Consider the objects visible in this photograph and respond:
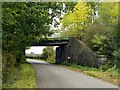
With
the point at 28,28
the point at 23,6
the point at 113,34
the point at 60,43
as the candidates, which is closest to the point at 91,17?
the point at 60,43

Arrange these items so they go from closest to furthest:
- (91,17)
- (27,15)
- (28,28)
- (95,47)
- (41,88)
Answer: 1. (41,88)
2. (27,15)
3. (28,28)
4. (95,47)
5. (91,17)

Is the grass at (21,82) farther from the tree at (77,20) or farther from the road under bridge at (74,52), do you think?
the tree at (77,20)

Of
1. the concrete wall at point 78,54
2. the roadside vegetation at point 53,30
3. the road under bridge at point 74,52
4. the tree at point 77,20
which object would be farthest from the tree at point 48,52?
the tree at point 77,20

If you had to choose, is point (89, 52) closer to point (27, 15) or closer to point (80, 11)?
point (80, 11)

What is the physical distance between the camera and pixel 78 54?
1725 inches

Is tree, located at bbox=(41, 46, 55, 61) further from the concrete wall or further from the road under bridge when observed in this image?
the concrete wall

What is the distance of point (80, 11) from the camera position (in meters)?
48.0

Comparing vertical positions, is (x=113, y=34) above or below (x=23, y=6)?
below

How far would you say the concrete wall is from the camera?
39888mm

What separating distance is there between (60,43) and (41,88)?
33.8 metres

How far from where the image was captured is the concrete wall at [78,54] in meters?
39.9

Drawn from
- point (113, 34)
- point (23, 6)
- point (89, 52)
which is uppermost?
point (23, 6)

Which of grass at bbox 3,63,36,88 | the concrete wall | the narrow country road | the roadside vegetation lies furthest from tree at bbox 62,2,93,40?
grass at bbox 3,63,36,88

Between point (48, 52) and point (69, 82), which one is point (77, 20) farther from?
point (69, 82)
